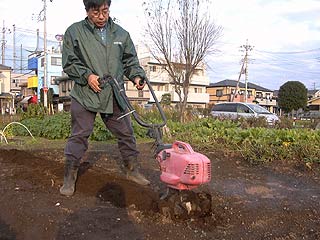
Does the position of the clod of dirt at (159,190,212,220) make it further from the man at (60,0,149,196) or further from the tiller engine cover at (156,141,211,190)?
the man at (60,0,149,196)

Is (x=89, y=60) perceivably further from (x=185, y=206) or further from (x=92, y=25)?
(x=185, y=206)

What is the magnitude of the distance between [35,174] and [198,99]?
188ft

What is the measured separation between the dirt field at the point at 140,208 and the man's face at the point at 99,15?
152 centimetres

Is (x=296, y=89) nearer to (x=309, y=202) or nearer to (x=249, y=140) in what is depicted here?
(x=249, y=140)

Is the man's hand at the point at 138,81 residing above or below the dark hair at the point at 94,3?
below

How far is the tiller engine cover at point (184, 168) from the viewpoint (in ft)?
9.25

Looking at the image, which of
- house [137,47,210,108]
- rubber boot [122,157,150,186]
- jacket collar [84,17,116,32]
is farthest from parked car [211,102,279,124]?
house [137,47,210,108]

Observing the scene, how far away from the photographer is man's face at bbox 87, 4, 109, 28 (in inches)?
143

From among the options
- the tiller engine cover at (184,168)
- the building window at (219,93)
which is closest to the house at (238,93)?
the building window at (219,93)

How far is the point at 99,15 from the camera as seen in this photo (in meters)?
3.65

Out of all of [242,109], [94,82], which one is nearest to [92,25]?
[94,82]

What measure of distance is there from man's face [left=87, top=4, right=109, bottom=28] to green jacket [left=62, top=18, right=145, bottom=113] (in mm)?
64

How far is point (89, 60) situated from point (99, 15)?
1.36 ft

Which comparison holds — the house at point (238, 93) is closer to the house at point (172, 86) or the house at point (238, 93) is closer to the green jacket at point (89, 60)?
the house at point (172, 86)
